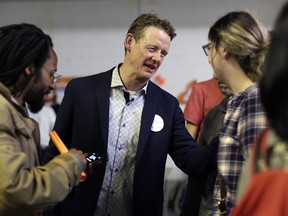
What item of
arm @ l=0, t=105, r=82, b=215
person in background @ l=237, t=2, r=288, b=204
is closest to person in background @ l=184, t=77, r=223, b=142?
arm @ l=0, t=105, r=82, b=215

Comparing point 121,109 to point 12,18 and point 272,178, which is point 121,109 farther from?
point 12,18

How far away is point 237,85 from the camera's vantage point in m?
1.51

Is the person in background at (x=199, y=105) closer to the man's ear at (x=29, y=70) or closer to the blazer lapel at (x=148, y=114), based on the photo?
the blazer lapel at (x=148, y=114)

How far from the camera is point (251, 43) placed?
1445 mm

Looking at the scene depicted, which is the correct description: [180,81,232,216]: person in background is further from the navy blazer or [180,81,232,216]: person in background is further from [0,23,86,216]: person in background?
[0,23,86,216]: person in background

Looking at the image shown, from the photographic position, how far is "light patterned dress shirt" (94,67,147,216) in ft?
6.54

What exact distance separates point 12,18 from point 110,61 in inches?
42.5

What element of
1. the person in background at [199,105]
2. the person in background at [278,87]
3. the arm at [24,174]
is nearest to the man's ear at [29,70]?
the arm at [24,174]

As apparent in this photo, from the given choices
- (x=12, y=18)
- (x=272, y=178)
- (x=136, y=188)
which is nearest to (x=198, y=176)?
(x=136, y=188)

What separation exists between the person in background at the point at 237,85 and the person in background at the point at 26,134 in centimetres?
47

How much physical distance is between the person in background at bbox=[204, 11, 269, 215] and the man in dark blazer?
471 millimetres

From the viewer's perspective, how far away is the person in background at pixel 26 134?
126cm

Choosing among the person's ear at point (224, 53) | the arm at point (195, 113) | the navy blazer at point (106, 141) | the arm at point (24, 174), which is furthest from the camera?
the arm at point (195, 113)

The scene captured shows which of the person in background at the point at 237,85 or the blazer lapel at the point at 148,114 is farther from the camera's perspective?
the blazer lapel at the point at 148,114
